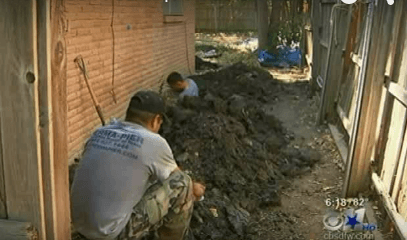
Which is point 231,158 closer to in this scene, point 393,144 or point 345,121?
point 345,121

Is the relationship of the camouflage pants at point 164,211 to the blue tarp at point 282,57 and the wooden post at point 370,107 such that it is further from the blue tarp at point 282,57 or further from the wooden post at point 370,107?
the blue tarp at point 282,57

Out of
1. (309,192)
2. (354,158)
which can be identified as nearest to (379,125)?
(354,158)

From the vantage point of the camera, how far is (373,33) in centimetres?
411

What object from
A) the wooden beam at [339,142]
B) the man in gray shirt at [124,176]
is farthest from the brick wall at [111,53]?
the wooden beam at [339,142]

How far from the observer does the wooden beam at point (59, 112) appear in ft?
5.36

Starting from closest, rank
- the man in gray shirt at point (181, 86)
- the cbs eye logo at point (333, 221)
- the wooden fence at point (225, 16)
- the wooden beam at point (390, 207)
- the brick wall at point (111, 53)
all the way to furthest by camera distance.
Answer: the wooden beam at point (390, 207)
the cbs eye logo at point (333, 221)
the brick wall at point (111, 53)
the man in gray shirt at point (181, 86)
the wooden fence at point (225, 16)

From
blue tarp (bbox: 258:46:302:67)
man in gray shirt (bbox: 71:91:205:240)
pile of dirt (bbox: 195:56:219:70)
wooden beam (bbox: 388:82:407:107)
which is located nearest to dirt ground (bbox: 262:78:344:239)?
wooden beam (bbox: 388:82:407:107)

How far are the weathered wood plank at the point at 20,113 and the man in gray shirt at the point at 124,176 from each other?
0.90 m

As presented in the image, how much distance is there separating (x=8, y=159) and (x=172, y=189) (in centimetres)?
148

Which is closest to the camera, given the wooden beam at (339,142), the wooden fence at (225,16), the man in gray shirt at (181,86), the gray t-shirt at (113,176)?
the gray t-shirt at (113,176)

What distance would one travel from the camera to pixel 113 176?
8.55ft

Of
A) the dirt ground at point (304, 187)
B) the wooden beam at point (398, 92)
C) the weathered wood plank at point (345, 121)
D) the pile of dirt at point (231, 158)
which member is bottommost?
the dirt ground at point (304, 187)

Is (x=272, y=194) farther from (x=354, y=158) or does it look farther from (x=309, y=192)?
(x=354, y=158)

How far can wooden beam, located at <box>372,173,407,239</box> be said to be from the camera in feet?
10.1
